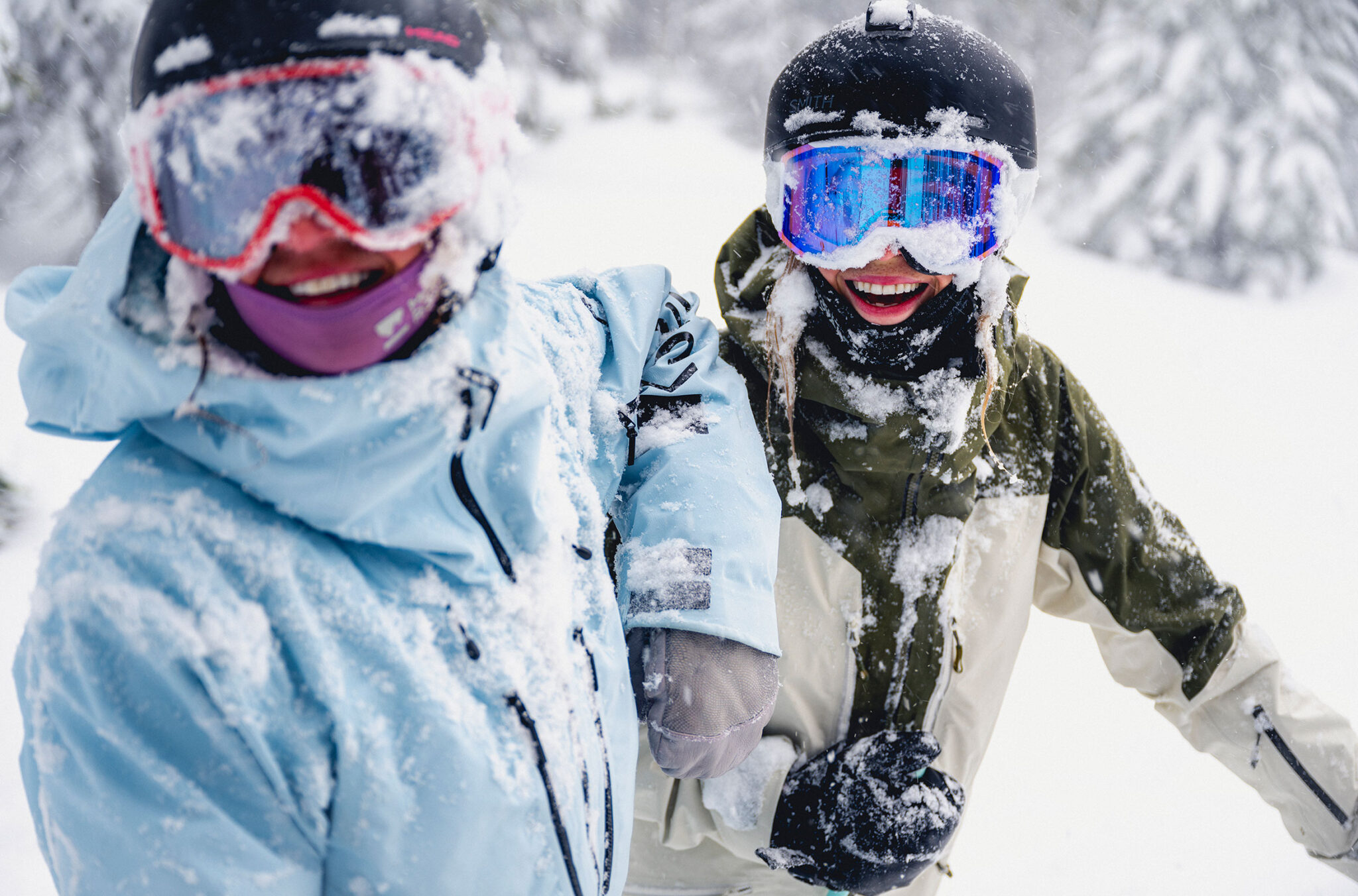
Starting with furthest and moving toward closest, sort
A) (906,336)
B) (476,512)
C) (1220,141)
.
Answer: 1. (1220,141)
2. (906,336)
3. (476,512)

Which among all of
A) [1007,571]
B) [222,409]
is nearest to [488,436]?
[222,409]

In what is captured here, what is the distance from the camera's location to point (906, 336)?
1.79m

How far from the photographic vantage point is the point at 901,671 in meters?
1.97

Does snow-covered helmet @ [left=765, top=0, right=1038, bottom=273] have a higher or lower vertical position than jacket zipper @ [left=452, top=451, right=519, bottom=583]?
higher

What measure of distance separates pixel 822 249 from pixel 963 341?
1.24ft

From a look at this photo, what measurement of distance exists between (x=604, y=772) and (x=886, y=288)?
1138mm

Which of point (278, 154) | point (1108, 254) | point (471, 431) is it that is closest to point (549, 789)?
point (471, 431)

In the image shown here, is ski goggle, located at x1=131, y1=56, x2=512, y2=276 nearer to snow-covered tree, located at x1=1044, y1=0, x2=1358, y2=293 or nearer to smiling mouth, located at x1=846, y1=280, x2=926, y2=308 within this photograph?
smiling mouth, located at x1=846, y1=280, x2=926, y2=308

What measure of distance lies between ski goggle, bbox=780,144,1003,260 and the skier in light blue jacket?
796mm

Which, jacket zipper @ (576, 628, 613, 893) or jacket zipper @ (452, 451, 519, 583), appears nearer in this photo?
jacket zipper @ (452, 451, 519, 583)

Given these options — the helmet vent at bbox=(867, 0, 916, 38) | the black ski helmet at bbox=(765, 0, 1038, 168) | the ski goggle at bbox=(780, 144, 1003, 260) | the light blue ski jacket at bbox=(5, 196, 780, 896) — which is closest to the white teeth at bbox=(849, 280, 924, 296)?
the ski goggle at bbox=(780, 144, 1003, 260)

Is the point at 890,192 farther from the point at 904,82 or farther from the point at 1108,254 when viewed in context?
the point at 1108,254

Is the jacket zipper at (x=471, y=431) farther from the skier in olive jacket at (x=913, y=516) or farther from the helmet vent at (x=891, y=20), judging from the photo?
the helmet vent at (x=891, y=20)

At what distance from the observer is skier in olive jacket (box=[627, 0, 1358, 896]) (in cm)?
175
